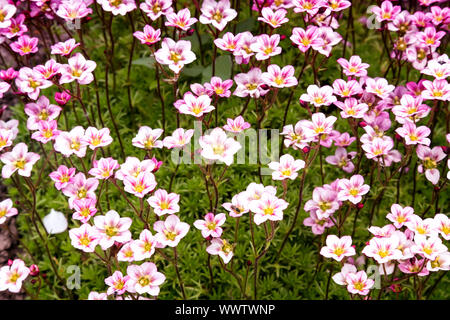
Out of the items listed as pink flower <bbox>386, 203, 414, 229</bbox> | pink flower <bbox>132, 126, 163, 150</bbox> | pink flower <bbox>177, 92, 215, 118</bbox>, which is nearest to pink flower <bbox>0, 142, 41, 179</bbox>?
pink flower <bbox>132, 126, 163, 150</bbox>

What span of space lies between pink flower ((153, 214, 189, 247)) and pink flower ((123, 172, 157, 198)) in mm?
173

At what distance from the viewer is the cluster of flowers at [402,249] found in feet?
7.51

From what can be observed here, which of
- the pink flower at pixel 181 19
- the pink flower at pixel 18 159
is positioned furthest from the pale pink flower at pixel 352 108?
the pink flower at pixel 18 159

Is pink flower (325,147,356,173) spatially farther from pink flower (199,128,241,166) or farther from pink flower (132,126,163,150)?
pink flower (132,126,163,150)

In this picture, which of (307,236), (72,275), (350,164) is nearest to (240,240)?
(307,236)

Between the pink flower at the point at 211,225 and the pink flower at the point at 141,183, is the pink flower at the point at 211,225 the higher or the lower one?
the lower one

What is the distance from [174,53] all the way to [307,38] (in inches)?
28.1

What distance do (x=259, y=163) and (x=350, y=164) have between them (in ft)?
1.86

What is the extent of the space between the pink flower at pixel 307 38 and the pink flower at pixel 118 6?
0.91m

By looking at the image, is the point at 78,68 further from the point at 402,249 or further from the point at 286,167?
the point at 402,249

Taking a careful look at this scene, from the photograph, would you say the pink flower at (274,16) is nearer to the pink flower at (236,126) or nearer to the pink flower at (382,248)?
the pink flower at (236,126)

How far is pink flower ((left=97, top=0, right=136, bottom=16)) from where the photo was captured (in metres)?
2.84

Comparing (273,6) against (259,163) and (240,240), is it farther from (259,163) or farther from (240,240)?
(240,240)

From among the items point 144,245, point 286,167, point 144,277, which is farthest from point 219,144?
point 144,277
